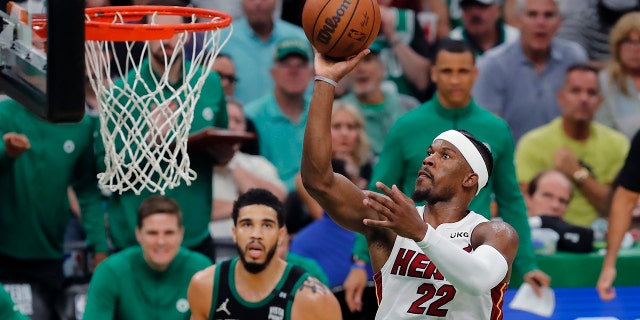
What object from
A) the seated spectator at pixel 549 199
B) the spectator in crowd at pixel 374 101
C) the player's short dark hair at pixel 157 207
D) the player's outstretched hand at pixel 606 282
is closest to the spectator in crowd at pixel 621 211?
the player's outstretched hand at pixel 606 282

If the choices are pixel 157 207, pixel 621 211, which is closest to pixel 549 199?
pixel 621 211

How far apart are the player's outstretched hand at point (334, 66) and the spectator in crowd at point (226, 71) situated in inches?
156

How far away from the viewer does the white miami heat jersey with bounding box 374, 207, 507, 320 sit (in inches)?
208

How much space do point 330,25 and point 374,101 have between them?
444 centimetres

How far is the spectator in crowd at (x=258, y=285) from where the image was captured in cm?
692

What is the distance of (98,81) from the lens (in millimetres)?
6078

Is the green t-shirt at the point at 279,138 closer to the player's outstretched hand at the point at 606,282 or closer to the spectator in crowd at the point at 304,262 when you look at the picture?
the spectator in crowd at the point at 304,262

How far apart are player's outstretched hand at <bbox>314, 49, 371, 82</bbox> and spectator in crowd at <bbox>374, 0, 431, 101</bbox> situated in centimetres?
484

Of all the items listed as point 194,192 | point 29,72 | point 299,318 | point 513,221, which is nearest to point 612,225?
point 513,221

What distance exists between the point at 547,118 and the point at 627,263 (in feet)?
5.72

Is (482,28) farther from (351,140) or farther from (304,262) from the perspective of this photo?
(304,262)

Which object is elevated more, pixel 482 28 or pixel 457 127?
pixel 457 127

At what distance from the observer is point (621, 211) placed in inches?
303

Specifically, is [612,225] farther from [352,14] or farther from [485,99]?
[352,14]
